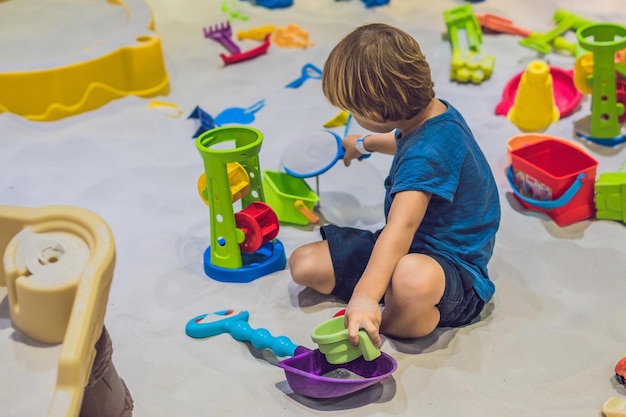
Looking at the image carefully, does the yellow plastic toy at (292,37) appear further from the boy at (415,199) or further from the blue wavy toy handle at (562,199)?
the boy at (415,199)

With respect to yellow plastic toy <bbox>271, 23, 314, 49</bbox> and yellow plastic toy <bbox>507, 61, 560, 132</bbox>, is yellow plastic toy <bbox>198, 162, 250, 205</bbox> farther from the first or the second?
yellow plastic toy <bbox>271, 23, 314, 49</bbox>

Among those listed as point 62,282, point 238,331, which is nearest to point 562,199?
point 238,331

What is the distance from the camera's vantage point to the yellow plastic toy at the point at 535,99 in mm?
2047

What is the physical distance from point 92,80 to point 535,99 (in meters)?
1.32

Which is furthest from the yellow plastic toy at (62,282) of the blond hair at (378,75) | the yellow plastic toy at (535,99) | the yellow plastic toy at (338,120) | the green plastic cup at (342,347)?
the yellow plastic toy at (535,99)

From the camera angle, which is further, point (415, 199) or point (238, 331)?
point (238, 331)

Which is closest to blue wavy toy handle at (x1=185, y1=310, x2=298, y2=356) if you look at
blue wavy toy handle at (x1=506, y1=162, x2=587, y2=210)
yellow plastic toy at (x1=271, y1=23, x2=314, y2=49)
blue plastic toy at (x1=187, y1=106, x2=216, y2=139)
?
blue wavy toy handle at (x1=506, y1=162, x2=587, y2=210)

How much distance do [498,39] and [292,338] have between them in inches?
68.0

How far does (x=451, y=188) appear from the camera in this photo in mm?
1277

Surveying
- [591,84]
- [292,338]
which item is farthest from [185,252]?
[591,84]

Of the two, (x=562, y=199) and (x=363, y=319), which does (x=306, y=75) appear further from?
(x=363, y=319)

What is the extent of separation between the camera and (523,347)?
4.41 feet

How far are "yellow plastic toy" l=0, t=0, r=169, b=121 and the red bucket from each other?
1207 millimetres

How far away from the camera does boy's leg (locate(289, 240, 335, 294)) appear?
1.45 m
